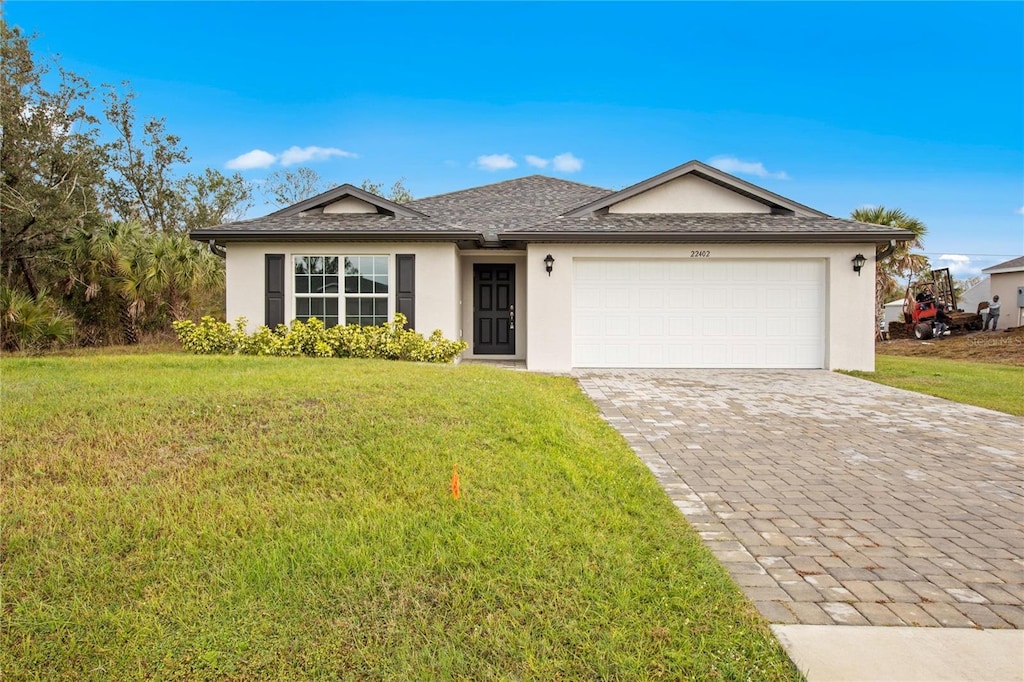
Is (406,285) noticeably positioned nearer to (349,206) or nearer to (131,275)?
(349,206)

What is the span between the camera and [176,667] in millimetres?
2609

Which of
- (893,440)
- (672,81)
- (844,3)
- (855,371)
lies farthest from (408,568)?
(672,81)

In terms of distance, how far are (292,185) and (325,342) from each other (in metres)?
25.8

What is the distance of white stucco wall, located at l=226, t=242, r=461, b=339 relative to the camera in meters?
12.3

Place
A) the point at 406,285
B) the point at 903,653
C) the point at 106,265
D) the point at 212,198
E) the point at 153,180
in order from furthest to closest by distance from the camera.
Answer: the point at 212,198 → the point at 153,180 → the point at 106,265 → the point at 406,285 → the point at 903,653

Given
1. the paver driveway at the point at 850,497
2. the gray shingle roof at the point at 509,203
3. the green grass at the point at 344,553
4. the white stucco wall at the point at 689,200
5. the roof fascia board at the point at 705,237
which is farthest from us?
the gray shingle roof at the point at 509,203

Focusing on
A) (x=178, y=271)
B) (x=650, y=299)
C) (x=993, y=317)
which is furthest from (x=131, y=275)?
(x=993, y=317)

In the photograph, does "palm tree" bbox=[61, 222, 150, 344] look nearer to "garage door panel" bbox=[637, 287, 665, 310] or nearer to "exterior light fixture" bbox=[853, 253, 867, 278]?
"garage door panel" bbox=[637, 287, 665, 310]

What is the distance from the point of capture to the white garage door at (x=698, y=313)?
12211 millimetres

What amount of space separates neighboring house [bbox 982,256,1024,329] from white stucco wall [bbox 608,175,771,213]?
20.9 m

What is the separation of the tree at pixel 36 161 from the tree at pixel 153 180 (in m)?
3.15

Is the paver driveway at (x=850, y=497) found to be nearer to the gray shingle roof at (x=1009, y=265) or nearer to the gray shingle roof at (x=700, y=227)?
the gray shingle roof at (x=700, y=227)

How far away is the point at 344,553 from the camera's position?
10.9ft

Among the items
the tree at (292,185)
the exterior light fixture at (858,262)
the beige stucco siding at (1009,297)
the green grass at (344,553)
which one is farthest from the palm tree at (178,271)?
the beige stucco siding at (1009,297)
